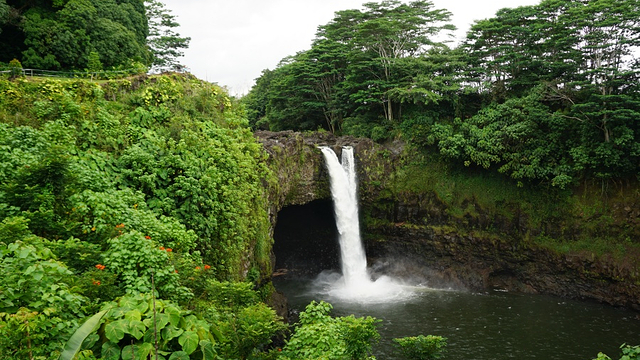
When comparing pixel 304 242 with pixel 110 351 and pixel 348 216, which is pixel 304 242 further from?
pixel 110 351

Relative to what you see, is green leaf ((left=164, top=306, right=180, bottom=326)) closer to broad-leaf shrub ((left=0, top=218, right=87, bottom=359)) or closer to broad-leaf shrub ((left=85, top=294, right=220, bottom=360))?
broad-leaf shrub ((left=85, top=294, right=220, bottom=360))

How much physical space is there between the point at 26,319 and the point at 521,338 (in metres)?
15.6

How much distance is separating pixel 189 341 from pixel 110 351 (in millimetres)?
615

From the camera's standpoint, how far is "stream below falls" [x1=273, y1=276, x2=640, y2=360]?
14.3 metres

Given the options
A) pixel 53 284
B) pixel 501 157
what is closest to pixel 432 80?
pixel 501 157

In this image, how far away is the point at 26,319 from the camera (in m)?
3.64

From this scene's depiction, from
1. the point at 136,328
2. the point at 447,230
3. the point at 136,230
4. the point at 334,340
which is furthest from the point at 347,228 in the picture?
the point at 136,328

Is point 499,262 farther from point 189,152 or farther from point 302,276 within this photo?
point 189,152

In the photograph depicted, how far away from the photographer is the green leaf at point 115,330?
3303 mm

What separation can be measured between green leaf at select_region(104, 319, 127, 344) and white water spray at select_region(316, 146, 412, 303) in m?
18.6

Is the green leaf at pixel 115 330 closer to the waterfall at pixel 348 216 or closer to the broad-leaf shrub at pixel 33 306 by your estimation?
the broad-leaf shrub at pixel 33 306

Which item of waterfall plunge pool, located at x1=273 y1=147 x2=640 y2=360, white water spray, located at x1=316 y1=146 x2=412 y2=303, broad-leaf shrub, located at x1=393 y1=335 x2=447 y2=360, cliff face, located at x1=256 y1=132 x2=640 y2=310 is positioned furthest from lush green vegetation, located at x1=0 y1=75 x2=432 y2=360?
white water spray, located at x1=316 y1=146 x2=412 y2=303

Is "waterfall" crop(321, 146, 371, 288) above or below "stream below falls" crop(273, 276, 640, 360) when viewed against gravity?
above

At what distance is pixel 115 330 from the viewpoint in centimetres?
334
